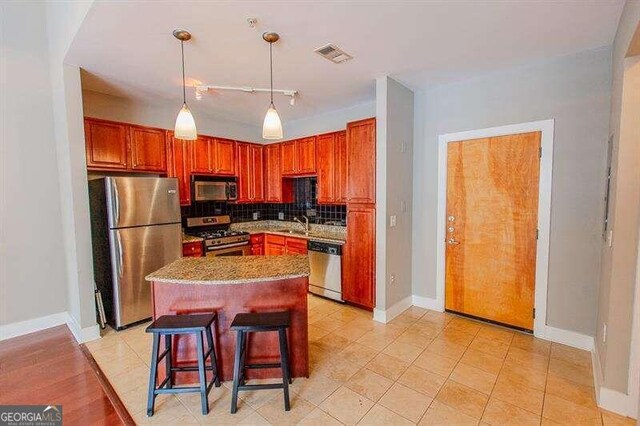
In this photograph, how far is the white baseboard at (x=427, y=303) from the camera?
3555 millimetres

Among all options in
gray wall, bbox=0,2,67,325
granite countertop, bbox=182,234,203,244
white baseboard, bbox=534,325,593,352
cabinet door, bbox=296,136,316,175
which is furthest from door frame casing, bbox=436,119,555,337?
gray wall, bbox=0,2,67,325

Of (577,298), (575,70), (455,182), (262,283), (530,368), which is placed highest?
(575,70)

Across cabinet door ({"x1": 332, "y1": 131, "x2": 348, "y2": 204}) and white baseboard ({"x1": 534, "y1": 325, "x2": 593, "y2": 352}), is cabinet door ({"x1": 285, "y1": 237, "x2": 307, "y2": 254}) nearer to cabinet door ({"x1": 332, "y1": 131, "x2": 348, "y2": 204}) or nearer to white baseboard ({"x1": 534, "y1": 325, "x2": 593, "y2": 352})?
cabinet door ({"x1": 332, "y1": 131, "x2": 348, "y2": 204})

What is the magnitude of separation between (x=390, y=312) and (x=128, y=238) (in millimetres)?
3074

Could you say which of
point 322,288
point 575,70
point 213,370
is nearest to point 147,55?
point 213,370

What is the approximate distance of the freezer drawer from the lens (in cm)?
309

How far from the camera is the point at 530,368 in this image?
2406 millimetres

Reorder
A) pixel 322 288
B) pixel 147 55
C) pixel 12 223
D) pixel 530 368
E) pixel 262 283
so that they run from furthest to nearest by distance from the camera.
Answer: pixel 322 288 < pixel 12 223 < pixel 147 55 < pixel 530 368 < pixel 262 283

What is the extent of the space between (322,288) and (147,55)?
3.31m

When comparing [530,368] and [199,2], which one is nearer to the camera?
[199,2]

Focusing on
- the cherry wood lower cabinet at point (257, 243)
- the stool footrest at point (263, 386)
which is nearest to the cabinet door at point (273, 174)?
the cherry wood lower cabinet at point (257, 243)

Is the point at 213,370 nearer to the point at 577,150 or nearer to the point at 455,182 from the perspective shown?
the point at 455,182

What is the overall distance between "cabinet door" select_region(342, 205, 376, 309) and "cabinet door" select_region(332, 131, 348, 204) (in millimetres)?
393
